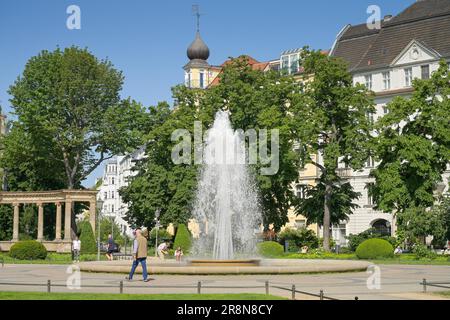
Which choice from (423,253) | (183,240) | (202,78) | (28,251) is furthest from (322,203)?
(202,78)

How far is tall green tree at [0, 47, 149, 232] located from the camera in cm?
6962

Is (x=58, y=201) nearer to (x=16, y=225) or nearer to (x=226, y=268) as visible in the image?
(x=16, y=225)

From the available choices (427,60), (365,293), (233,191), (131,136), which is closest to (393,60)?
(427,60)

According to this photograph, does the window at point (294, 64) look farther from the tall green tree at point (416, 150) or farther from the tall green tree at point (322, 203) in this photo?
the tall green tree at point (416, 150)

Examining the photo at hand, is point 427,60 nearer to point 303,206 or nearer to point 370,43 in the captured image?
point 370,43

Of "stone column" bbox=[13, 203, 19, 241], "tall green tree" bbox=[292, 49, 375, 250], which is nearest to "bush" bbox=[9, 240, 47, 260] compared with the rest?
"stone column" bbox=[13, 203, 19, 241]

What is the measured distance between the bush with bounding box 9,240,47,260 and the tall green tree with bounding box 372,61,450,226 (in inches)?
925

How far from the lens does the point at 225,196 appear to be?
1628 inches

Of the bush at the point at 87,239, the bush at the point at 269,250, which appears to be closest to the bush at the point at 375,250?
the bush at the point at 269,250

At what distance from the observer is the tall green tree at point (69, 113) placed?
2741 inches

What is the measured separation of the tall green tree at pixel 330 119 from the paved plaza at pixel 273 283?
74.0 ft

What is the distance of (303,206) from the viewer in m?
63.2

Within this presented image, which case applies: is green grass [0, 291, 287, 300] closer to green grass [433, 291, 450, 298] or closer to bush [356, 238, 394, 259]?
green grass [433, 291, 450, 298]

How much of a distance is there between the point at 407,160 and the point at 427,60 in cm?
2001
